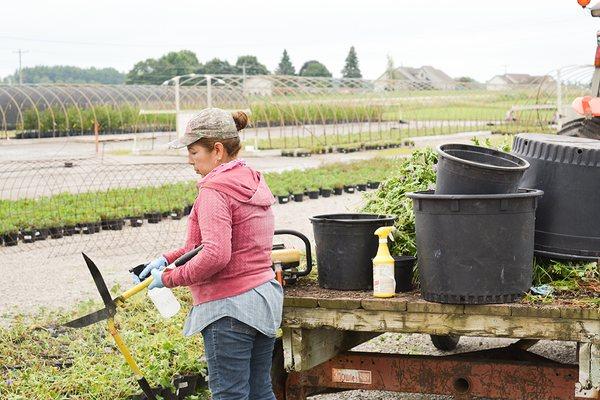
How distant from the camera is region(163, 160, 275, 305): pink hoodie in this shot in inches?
148

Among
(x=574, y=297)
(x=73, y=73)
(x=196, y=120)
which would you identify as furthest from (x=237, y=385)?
(x=73, y=73)

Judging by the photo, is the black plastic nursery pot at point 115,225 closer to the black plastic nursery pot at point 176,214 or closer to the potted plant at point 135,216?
the potted plant at point 135,216

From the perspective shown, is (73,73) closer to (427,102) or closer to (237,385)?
(427,102)

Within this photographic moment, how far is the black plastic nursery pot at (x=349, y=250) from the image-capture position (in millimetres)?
4332

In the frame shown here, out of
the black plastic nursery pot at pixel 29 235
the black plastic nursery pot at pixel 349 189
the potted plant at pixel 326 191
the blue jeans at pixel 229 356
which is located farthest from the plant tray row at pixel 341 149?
the blue jeans at pixel 229 356

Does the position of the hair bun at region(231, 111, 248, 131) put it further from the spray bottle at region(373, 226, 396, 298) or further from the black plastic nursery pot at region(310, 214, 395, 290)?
the spray bottle at region(373, 226, 396, 298)

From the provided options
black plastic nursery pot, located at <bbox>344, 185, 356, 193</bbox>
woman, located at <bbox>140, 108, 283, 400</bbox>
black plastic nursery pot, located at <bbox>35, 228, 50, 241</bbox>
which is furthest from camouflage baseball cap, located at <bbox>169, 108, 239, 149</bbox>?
black plastic nursery pot, located at <bbox>344, 185, 356, 193</bbox>

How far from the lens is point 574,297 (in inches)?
160

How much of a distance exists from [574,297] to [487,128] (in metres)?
35.0

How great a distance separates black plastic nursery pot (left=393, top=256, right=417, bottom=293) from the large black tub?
0.27 metres

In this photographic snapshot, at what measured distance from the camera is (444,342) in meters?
6.41

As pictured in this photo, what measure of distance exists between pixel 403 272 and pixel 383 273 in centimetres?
18

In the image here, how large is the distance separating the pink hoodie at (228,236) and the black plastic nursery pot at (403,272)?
619 mm

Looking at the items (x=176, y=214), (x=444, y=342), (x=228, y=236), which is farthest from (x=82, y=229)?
(x=228, y=236)
